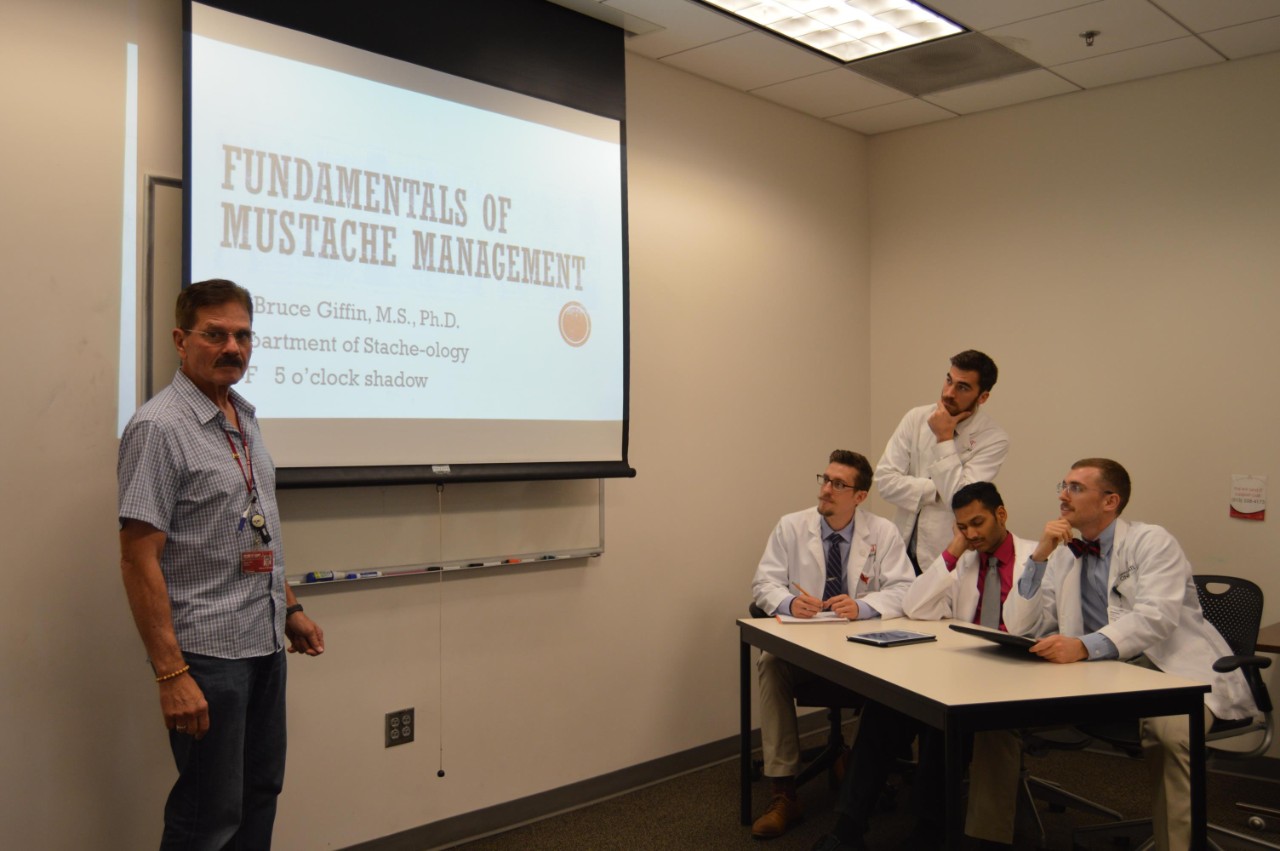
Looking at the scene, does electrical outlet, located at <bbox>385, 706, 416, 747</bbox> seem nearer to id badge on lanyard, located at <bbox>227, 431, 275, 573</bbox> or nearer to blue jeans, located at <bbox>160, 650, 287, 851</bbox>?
blue jeans, located at <bbox>160, 650, 287, 851</bbox>

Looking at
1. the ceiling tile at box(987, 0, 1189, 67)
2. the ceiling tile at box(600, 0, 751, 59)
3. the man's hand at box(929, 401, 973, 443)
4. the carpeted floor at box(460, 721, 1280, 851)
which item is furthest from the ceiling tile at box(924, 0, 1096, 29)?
the carpeted floor at box(460, 721, 1280, 851)

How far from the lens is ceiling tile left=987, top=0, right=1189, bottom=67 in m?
3.48

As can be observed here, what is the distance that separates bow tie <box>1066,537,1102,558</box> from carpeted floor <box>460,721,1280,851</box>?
1.01 metres

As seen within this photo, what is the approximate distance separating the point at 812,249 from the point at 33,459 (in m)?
3.47

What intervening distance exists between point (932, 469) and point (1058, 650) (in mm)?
1288

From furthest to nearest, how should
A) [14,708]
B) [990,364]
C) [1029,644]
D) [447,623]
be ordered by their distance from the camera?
[990,364] < [447,623] < [1029,644] < [14,708]

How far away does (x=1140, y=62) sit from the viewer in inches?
157

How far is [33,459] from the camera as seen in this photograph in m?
2.46

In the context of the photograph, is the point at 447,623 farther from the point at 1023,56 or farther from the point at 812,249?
the point at 1023,56

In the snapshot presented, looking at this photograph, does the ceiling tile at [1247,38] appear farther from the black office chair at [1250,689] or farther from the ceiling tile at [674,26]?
the black office chair at [1250,689]

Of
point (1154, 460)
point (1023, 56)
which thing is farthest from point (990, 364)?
point (1023, 56)

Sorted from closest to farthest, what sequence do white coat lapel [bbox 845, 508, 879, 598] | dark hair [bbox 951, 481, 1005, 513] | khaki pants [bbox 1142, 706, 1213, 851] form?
khaki pants [bbox 1142, 706, 1213, 851] → dark hair [bbox 951, 481, 1005, 513] → white coat lapel [bbox 845, 508, 879, 598]

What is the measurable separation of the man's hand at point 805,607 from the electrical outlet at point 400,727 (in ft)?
4.42

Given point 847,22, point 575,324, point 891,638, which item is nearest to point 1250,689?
point 891,638
